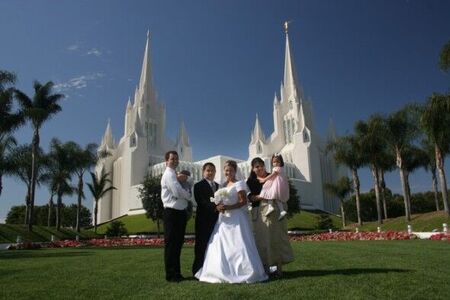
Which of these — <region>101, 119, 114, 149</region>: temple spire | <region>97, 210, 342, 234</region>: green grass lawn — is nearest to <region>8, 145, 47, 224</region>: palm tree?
<region>97, 210, 342, 234</region>: green grass lawn

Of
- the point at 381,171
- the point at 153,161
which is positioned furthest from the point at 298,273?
the point at 153,161

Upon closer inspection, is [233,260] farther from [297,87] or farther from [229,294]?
[297,87]

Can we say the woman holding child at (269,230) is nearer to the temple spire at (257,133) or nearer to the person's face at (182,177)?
the person's face at (182,177)

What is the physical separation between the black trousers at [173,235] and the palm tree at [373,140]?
2963 centimetres

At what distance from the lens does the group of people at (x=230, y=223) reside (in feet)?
20.2

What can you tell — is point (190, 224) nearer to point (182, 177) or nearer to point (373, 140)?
point (373, 140)

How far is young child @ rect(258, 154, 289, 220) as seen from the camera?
661cm

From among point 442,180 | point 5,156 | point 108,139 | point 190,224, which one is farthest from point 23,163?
point 108,139

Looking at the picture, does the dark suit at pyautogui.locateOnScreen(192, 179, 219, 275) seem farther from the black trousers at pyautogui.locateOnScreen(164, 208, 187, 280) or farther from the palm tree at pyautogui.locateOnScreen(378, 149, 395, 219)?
the palm tree at pyautogui.locateOnScreen(378, 149, 395, 219)

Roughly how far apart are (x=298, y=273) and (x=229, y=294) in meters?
2.03

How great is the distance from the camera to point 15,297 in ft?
16.7

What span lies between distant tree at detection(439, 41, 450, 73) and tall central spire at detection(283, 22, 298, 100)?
68.8m

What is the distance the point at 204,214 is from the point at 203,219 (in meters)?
0.09

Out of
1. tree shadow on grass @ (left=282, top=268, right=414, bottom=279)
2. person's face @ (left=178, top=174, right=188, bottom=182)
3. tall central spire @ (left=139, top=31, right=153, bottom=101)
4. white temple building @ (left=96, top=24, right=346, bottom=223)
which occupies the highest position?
tall central spire @ (left=139, top=31, right=153, bottom=101)
